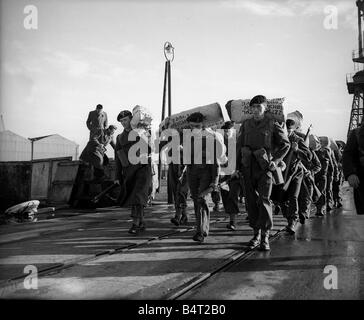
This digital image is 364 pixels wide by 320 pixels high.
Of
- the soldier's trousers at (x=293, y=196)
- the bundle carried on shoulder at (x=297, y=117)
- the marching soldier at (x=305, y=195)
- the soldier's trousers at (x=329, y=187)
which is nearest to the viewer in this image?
the soldier's trousers at (x=293, y=196)

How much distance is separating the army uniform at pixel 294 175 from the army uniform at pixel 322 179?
2676 millimetres

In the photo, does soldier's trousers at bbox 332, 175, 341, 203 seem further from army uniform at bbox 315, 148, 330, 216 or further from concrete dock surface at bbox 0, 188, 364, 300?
concrete dock surface at bbox 0, 188, 364, 300

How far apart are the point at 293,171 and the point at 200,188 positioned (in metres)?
2.18

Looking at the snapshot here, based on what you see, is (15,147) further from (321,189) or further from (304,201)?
(304,201)

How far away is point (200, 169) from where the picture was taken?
21.3 ft

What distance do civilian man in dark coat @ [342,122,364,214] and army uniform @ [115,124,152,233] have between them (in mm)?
3451

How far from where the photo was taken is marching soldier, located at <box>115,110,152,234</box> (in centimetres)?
704

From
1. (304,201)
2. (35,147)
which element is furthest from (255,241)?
(35,147)

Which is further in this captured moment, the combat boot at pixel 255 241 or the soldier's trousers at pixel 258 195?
the combat boot at pixel 255 241

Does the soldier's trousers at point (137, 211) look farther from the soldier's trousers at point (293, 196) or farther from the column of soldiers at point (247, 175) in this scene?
the soldier's trousers at point (293, 196)

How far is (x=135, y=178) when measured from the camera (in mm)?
7141

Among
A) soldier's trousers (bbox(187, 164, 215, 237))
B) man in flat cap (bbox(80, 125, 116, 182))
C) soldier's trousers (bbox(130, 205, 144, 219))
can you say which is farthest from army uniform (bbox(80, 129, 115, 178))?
soldier's trousers (bbox(187, 164, 215, 237))

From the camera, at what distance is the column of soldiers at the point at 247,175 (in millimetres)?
5859

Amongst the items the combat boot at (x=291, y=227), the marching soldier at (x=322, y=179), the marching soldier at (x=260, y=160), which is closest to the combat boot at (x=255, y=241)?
the marching soldier at (x=260, y=160)
